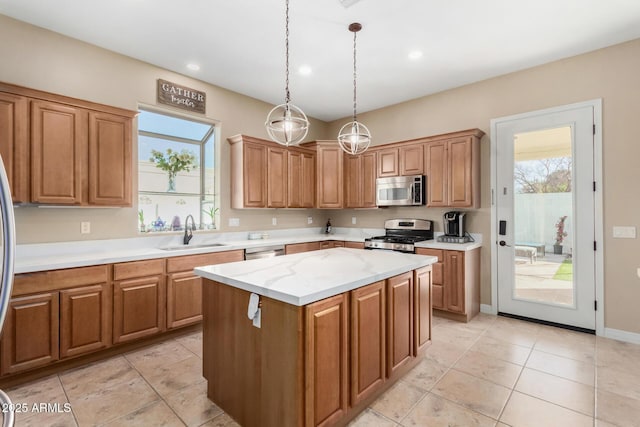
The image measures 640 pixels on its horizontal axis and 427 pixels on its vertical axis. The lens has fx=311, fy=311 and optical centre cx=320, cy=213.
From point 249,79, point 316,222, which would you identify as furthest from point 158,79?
point 316,222

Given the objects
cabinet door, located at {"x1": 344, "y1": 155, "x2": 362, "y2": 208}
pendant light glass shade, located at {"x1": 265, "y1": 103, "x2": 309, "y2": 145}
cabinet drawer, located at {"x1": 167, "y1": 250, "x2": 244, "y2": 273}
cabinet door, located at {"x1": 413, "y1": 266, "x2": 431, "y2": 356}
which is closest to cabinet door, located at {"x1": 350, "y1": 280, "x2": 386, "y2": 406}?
cabinet door, located at {"x1": 413, "y1": 266, "x2": 431, "y2": 356}

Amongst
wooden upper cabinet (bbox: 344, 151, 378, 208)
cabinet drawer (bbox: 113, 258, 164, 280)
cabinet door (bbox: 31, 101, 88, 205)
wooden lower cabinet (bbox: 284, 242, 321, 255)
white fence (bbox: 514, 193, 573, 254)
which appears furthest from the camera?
wooden upper cabinet (bbox: 344, 151, 378, 208)

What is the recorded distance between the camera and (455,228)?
4.17m

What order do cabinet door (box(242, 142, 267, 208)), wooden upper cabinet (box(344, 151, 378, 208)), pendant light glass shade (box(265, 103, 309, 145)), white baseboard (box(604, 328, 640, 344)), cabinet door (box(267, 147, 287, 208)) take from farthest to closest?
wooden upper cabinet (box(344, 151, 378, 208)) → cabinet door (box(267, 147, 287, 208)) → cabinet door (box(242, 142, 267, 208)) → white baseboard (box(604, 328, 640, 344)) → pendant light glass shade (box(265, 103, 309, 145))

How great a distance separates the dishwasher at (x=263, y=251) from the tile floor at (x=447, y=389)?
116 centimetres

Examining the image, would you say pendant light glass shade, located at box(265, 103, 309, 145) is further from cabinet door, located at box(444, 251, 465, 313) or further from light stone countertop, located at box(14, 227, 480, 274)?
cabinet door, located at box(444, 251, 465, 313)

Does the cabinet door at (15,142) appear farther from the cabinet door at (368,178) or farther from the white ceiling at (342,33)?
the cabinet door at (368,178)

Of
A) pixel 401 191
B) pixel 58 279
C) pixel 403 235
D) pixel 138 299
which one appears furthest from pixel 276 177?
pixel 58 279

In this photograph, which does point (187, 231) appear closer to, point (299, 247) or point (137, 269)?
point (137, 269)

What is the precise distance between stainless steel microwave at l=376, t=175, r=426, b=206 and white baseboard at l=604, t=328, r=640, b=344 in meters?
2.36

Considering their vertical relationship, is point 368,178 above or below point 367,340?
above

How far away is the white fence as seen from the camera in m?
3.50

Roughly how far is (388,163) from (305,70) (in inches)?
71.2

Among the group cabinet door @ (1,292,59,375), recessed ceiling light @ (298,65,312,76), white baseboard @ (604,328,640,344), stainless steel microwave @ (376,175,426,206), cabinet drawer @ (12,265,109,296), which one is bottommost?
white baseboard @ (604,328,640,344)
